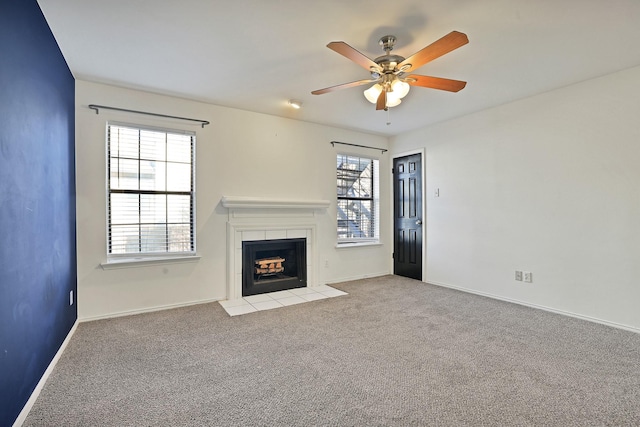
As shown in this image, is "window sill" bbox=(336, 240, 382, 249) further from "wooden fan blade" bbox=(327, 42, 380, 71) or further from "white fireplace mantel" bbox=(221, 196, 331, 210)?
"wooden fan blade" bbox=(327, 42, 380, 71)

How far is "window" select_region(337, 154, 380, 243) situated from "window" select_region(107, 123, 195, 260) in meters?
2.35

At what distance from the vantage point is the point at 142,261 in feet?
11.2

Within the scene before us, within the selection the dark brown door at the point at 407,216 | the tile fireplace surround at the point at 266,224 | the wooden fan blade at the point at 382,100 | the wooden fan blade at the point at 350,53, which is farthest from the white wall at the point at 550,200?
the wooden fan blade at the point at 350,53

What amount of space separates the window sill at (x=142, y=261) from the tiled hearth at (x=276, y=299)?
27.5 inches

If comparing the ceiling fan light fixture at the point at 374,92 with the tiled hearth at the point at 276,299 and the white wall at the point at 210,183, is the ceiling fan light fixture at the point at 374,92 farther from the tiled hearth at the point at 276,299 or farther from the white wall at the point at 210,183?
the tiled hearth at the point at 276,299

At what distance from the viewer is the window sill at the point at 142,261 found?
3.26 metres

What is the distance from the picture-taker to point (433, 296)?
4.08m

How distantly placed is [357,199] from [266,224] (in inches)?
69.4

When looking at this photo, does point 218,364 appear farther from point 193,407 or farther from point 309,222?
point 309,222

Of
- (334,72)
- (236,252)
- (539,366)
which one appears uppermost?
(334,72)

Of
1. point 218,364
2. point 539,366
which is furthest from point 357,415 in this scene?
point 539,366

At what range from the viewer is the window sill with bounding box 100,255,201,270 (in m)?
3.26

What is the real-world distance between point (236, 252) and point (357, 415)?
2.71 meters

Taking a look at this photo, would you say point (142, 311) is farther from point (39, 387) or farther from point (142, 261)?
point (39, 387)
